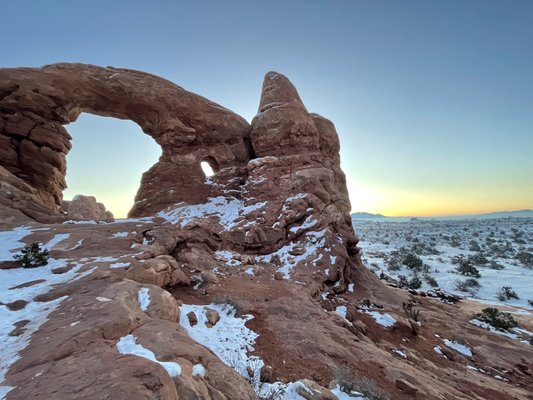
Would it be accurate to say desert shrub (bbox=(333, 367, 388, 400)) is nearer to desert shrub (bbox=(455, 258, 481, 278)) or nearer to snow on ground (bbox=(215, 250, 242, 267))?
snow on ground (bbox=(215, 250, 242, 267))

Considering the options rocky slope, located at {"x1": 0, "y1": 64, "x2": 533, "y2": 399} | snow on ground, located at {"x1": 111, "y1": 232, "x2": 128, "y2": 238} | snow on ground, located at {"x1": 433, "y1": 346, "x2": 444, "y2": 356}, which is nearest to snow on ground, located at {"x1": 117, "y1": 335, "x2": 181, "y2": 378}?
rocky slope, located at {"x1": 0, "y1": 64, "x2": 533, "y2": 399}

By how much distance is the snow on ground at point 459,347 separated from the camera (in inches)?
434

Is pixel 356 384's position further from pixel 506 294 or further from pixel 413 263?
pixel 413 263

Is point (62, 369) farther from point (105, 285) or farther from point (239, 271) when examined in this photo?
point (239, 271)

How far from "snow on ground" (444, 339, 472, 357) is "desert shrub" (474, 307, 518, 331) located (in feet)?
18.2

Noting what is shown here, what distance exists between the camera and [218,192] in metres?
18.2

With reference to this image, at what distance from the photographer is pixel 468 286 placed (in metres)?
24.3

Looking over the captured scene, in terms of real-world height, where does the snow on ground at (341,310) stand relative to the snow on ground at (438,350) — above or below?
above

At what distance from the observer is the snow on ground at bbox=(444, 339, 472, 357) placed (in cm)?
1103

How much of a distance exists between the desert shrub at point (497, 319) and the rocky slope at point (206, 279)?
1.46m

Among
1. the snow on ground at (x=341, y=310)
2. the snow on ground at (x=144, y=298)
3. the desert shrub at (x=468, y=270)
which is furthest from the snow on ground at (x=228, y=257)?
the desert shrub at (x=468, y=270)

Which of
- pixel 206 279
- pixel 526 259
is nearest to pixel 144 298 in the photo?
pixel 206 279

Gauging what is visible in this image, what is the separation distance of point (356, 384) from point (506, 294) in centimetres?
2461

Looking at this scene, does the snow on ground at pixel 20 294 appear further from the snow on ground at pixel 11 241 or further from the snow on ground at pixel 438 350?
the snow on ground at pixel 438 350
